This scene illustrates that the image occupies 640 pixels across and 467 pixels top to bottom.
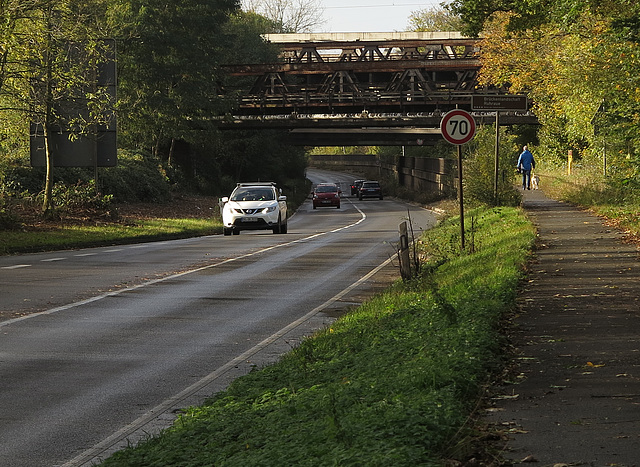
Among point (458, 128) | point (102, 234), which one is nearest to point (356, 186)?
point (102, 234)

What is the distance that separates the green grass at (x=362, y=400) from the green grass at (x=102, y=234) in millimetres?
17029

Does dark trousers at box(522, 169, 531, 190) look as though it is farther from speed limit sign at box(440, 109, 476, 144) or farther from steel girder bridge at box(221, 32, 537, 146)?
speed limit sign at box(440, 109, 476, 144)

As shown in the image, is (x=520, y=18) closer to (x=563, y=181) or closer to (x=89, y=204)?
(x=563, y=181)

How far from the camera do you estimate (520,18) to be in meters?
31.6

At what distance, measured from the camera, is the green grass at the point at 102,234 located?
89.3 ft

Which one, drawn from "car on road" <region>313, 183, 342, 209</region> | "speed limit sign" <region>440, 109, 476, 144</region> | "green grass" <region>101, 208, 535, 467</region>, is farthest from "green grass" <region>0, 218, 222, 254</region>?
"car on road" <region>313, 183, 342, 209</region>

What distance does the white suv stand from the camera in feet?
112

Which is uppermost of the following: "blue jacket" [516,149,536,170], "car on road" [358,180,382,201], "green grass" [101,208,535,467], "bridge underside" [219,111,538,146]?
"bridge underside" [219,111,538,146]

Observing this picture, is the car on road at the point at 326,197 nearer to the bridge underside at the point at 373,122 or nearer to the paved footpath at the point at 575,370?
the bridge underside at the point at 373,122

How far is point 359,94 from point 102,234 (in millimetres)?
47262

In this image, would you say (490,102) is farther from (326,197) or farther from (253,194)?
(326,197)

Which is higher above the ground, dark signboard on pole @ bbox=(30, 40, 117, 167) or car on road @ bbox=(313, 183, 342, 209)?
dark signboard on pole @ bbox=(30, 40, 117, 167)

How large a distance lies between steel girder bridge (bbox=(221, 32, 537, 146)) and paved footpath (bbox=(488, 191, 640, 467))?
2035 inches

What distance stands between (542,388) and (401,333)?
9.60ft
